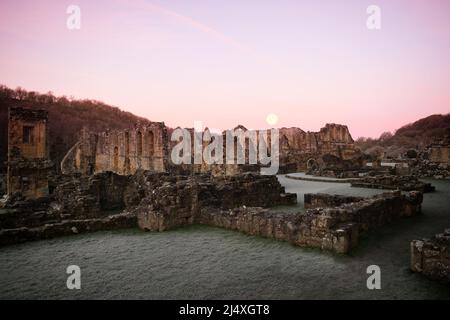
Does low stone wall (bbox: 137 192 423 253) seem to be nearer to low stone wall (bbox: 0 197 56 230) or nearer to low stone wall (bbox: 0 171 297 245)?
low stone wall (bbox: 0 171 297 245)

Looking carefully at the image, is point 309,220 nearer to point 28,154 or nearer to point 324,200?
point 324,200

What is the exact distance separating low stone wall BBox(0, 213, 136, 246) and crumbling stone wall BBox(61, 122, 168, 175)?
10.7m

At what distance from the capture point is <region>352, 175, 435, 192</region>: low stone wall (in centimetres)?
1698

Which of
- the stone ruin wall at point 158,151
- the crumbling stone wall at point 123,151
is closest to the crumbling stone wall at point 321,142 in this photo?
the stone ruin wall at point 158,151

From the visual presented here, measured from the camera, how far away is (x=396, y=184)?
18812 mm

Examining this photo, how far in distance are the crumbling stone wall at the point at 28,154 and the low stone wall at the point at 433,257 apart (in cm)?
2219

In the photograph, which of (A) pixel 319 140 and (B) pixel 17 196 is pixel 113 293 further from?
(A) pixel 319 140

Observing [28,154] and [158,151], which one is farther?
[158,151]

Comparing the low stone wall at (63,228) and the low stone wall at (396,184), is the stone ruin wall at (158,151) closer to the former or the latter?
the low stone wall at (396,184)

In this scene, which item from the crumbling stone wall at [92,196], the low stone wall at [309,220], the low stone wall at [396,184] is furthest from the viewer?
the low stone wall at [396,184]

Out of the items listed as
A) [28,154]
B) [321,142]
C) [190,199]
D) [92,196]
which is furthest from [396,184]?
[321,142]

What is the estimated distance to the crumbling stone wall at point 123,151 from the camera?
23.7 m

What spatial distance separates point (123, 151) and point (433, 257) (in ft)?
87.7
